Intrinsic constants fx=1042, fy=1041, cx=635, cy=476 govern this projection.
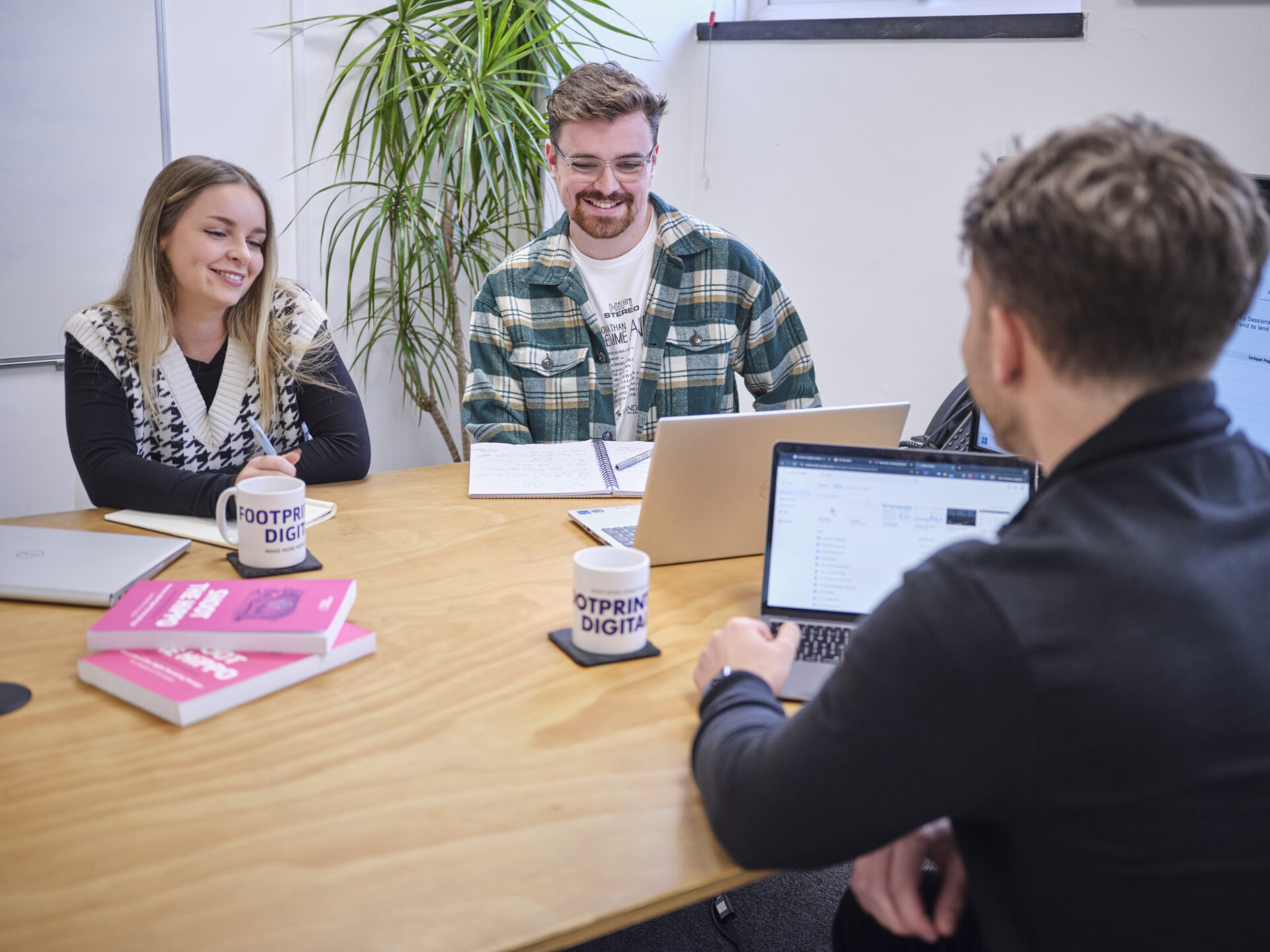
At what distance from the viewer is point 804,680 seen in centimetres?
111

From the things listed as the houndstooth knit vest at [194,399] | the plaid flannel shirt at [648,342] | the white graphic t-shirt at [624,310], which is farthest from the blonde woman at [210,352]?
the white graphic t-shirt at [624,310]

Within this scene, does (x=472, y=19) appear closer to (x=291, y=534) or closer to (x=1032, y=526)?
(x=291, y=534)

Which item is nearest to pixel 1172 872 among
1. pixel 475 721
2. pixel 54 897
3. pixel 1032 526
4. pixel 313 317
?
pixel 1032 526

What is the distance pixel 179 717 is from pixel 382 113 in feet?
7.66

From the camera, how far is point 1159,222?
688mm

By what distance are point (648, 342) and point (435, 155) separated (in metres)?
1.33

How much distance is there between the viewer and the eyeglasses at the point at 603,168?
85.8 inches

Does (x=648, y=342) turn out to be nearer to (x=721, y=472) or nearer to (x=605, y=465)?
(x=605, y=465)

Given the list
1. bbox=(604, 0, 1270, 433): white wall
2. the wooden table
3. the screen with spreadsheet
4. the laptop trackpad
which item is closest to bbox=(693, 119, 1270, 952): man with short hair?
the wooden table

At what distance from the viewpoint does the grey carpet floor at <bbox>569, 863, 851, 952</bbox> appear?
1716 mm

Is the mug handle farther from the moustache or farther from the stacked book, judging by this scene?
the moustache

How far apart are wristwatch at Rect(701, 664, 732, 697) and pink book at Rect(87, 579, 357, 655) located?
400 millimetres

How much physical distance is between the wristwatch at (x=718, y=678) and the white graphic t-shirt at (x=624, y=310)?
129 centimetres

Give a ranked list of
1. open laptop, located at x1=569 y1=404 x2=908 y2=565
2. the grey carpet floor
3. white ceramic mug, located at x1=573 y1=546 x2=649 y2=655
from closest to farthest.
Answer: white ceramic mug, located at x1=573 y1=546 x2=649 y2=655 → open laptop, located at x1=569 y1=404 x2=908 y2=565 → the grey carpet floor
